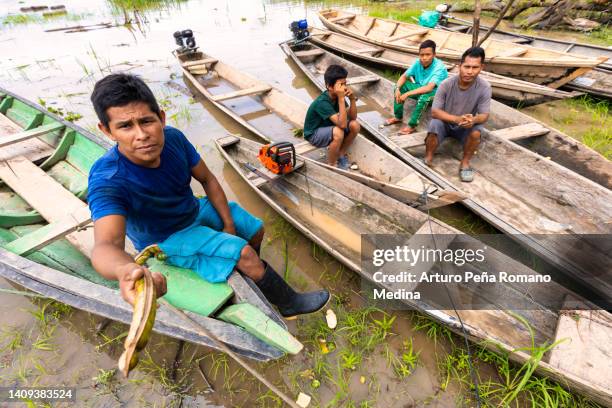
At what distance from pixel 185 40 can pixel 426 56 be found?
634 centimetres

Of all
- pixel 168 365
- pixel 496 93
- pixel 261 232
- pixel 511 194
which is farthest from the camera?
pixel 496 93

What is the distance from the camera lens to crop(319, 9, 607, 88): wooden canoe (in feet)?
16.7

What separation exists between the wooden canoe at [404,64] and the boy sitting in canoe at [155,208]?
4.98m

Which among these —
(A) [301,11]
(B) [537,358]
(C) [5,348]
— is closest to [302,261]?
(B) [537,358]

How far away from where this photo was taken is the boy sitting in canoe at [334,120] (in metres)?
3.70

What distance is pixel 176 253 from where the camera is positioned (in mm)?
2158

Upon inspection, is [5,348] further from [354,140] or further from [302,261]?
[354,140]

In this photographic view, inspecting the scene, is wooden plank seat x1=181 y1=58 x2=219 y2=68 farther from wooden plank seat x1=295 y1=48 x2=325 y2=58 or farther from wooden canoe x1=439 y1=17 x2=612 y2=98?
wooden canoe x1=439 y1=17 x2=612 y2=98

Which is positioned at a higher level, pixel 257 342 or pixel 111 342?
pixel 257 342

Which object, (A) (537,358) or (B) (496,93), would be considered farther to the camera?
(B) (496,93)

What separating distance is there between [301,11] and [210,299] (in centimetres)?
1564

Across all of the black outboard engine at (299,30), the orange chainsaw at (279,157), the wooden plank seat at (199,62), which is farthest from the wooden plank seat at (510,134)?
the wooden plank seat at (199,62)

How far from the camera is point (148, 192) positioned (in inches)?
73.1

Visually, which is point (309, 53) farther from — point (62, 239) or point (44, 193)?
point (62, 239)
